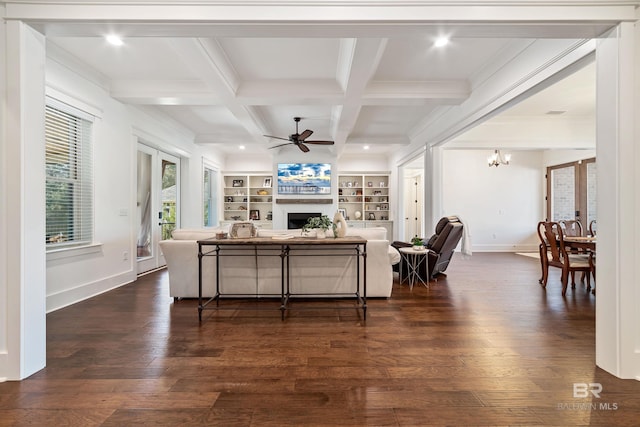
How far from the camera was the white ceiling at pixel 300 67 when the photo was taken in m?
2.18

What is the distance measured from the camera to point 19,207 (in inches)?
76.9

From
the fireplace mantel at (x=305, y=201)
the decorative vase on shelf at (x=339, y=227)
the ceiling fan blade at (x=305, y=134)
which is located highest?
the ceiling fan blade at (x=305, y=134)

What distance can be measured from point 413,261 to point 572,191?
5855 millimetres

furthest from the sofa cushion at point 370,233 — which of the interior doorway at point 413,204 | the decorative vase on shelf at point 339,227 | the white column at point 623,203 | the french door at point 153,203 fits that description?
the interior doorway at point 413,204

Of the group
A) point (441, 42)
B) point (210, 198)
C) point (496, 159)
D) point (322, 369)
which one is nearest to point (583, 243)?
point (441, 42)

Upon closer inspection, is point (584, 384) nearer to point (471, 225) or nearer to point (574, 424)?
point (574, 424)

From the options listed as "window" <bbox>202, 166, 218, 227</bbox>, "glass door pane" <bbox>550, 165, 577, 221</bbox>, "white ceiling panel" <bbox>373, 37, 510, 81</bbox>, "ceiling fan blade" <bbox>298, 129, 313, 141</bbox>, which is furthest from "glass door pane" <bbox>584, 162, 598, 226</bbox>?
"window" <bbox>202, 166, 218, 227</bbox>

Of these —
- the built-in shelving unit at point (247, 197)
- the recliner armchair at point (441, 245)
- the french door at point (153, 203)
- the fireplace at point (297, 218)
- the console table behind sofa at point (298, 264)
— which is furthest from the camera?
the built-in shelving unit at point (247, 197)

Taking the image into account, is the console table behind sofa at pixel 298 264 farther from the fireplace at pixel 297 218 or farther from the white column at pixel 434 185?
the fireplace at pixel 297 218

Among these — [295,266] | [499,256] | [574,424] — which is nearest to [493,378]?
[574,424]

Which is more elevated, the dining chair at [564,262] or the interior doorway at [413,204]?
the interior doorway at [413,204]

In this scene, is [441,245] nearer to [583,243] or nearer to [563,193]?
[583,243]

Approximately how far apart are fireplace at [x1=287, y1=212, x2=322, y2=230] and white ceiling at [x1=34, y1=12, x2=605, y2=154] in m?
3.17

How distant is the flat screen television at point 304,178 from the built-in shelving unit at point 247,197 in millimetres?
1409
